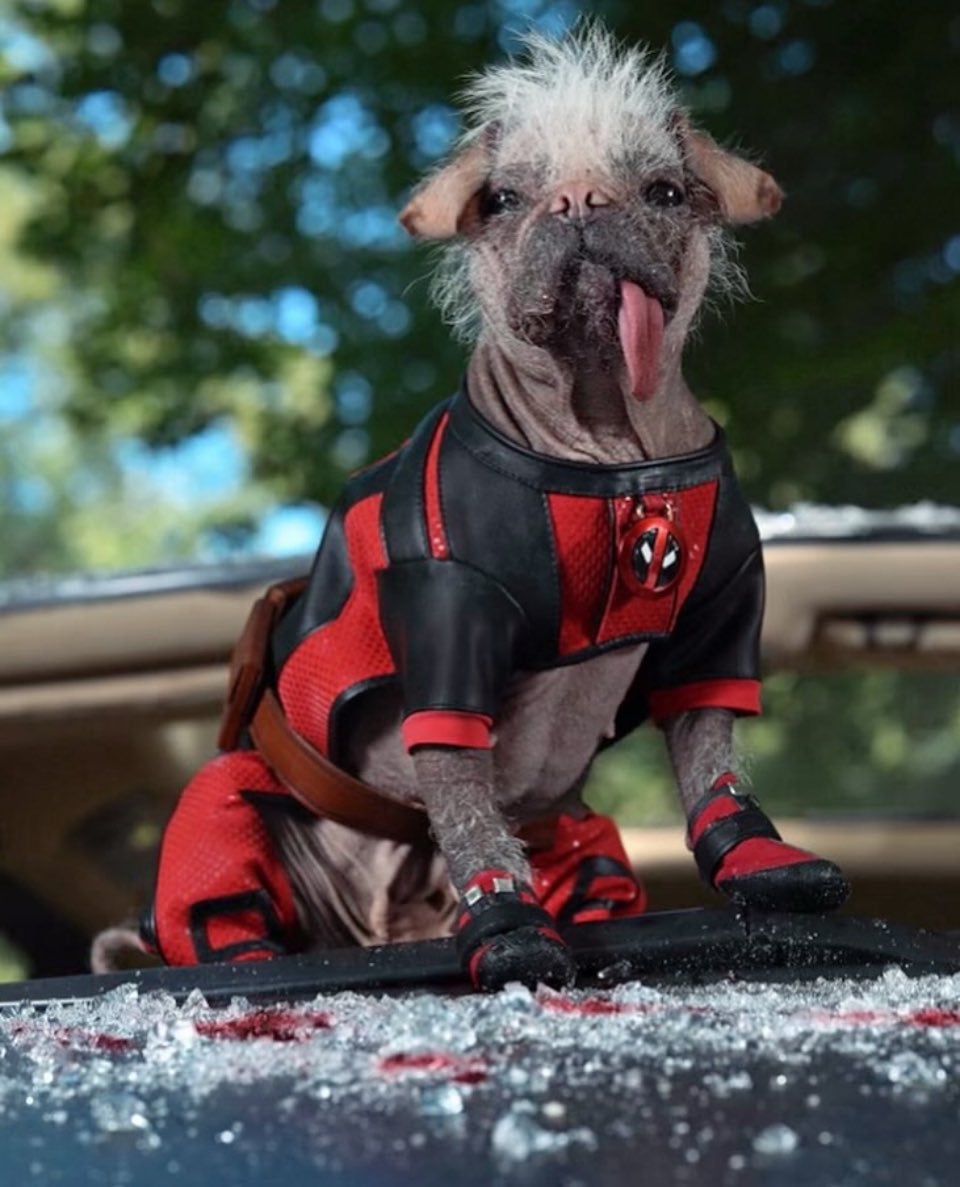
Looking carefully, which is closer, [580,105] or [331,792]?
→ [580,105]

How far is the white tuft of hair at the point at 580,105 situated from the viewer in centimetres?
114

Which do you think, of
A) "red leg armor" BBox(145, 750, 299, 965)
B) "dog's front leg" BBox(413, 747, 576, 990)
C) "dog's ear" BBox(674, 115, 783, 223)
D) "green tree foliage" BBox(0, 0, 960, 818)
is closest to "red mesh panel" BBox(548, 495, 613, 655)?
"dog's front leg" BBox(413, 747, 576, 990)

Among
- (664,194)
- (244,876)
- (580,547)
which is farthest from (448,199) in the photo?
(244,876)

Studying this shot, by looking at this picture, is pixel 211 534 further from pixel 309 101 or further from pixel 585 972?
pixel 585 972

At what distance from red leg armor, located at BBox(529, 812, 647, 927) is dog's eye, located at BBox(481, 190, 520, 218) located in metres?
0.45

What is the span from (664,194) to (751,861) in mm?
419

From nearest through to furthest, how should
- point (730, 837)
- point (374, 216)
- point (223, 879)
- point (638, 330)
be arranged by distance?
point (638, 330), point (730, 837), point (223, 879), point (374, 216)

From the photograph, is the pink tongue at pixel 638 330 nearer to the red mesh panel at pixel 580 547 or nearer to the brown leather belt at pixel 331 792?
the red mesh panel at pixel 580 547

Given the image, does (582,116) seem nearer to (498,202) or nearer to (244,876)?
(498,202)

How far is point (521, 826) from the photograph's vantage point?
4.32 feet

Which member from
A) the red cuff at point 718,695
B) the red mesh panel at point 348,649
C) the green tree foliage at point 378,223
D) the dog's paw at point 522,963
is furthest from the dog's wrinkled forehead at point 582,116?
the green tree foliage at point 378,223

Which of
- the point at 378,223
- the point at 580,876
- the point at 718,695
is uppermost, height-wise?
the point at 378,223

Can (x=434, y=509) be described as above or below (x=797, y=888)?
above

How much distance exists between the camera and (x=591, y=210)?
110 centimetres
